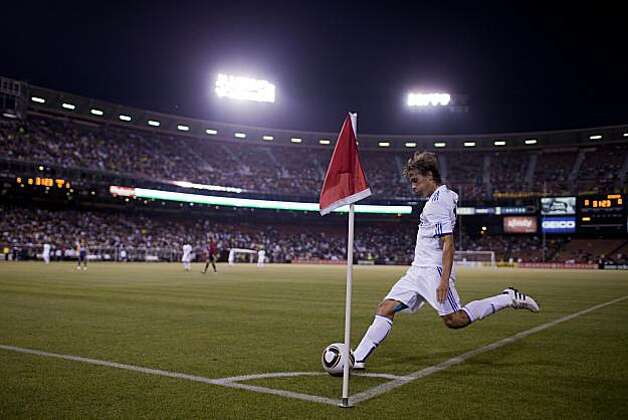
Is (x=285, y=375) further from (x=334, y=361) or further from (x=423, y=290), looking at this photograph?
(x=423, y=290)

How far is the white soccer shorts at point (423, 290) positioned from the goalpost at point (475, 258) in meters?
55.1

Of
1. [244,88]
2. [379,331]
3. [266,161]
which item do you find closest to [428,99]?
[266,161]

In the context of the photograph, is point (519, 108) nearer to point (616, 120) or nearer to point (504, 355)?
point (616, 120)

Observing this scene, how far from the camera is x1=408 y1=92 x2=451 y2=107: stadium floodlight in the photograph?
76688 millimetres

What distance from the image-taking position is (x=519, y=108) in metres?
71.1

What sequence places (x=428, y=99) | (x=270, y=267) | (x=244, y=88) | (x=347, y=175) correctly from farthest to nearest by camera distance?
1. (x=428, y=99)
2. (x=244, y=88)
3. (x=270, y=267)
4. (x=347, y=175)

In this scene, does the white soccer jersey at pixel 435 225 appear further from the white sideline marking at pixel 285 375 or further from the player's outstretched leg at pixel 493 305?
the white sideline marking at pixel 285 375

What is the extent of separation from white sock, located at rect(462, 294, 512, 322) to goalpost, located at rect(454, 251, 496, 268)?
178ft

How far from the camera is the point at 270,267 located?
151 feet

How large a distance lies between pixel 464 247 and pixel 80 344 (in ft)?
233

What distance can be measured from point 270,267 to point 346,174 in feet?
137

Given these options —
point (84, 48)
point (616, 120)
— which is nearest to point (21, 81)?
point (84, 48)

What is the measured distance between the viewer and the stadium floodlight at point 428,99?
252 ft

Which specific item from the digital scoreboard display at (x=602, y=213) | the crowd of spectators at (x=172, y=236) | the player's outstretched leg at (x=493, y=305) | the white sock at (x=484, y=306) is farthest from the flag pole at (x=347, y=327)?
the digital scoreboard display at (x=602, y=213)
